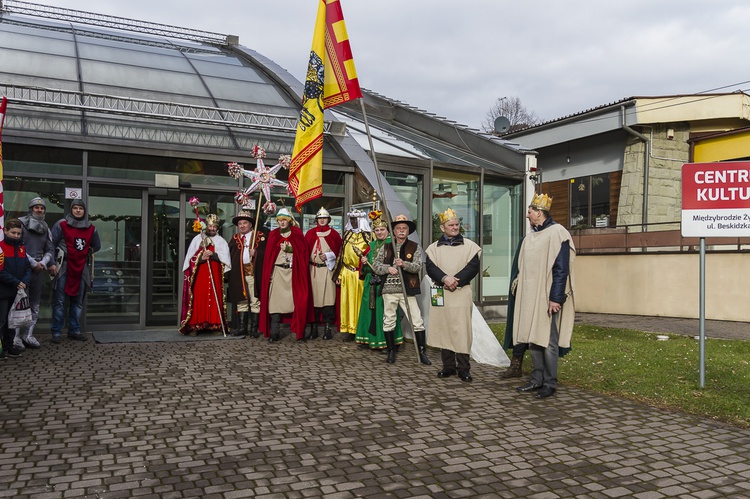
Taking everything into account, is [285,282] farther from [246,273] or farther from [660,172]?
[660,172]

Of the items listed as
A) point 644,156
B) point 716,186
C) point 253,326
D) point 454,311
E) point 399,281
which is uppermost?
point 644,156

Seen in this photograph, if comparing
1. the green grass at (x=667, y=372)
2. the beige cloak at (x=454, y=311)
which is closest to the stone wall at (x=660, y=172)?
the green grass at (x=667, y=372)

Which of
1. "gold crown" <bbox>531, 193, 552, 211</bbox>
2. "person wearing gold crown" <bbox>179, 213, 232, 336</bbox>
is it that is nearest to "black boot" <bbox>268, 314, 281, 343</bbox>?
"person wearing gold crown" <bbox>179, 213, 232, 336</bbox>

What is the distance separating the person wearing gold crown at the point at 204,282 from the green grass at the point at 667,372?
4425 millimetres

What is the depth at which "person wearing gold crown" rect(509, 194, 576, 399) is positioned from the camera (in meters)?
6.25

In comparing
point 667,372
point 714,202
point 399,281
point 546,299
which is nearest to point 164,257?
point 399,281

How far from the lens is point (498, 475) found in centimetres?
403

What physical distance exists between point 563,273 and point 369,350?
10.9ft

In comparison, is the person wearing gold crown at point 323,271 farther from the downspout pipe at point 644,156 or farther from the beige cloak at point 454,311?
the downspout pipe at point 644,156

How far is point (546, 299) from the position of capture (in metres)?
6.32

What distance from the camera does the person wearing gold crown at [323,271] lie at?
9.62m

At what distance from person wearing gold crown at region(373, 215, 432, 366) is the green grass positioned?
143 centimetres

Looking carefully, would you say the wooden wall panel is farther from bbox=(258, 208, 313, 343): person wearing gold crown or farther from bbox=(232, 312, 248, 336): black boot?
bbox=(232, 312, 248, 336): black boot

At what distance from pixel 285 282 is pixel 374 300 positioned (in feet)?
5.48
